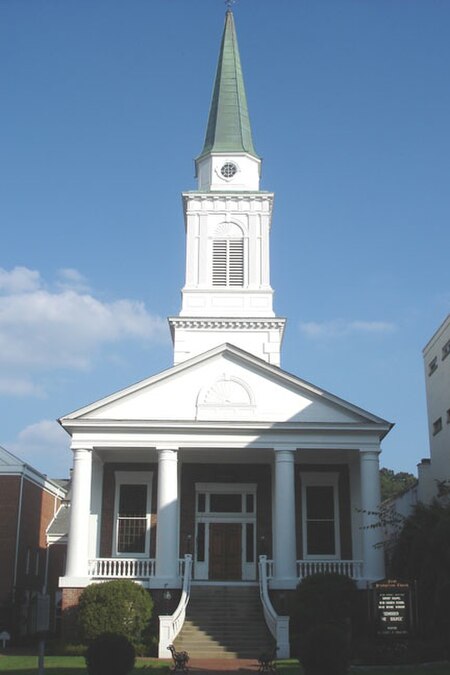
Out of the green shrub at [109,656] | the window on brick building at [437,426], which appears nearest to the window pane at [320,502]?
the window on brick building at [437,426]

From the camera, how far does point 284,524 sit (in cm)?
3111

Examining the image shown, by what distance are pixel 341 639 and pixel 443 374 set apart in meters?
21.8

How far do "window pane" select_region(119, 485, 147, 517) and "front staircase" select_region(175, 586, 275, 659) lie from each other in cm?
538

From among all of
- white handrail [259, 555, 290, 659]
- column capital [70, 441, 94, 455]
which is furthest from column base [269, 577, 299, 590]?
column capital [70, 441, 94, 455]

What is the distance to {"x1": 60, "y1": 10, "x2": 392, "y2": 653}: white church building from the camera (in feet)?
102

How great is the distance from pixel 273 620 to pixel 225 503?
8616 millimetres

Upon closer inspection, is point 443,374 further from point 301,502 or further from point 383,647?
point 383,647

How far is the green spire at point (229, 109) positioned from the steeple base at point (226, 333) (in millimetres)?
10096

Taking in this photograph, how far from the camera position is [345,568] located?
32.6 metres

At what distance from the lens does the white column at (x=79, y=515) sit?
30391mm

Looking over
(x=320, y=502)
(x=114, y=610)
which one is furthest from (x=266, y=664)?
(x=320, y=502)

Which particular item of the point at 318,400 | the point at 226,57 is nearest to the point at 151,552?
the point at 318,400

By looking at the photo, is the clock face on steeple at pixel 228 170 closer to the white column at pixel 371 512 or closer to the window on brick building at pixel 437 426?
the window on brick building at pixel 437 426

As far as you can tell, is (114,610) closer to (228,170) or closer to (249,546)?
(249,546)
